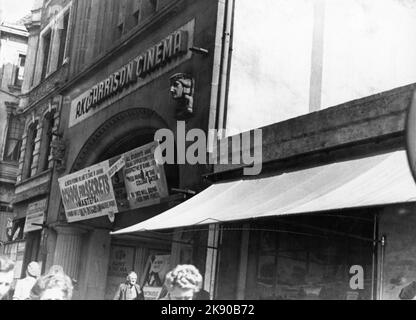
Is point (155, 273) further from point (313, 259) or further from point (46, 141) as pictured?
point (46, 141)

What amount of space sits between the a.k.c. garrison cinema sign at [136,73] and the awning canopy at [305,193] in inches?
153

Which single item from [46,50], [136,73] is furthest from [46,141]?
[136,73]

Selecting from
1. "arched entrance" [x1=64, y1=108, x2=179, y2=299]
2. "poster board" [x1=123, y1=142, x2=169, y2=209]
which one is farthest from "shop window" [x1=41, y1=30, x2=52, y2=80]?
"poster board" [x1=123, y1=142, x2=169, y2=209]

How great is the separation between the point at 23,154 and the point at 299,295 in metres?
14.4

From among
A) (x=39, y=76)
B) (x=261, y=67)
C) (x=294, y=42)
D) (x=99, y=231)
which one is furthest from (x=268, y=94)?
(x=39, y=76)

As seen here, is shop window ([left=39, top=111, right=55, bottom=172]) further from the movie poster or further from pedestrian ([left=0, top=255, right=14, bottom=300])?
pedestrian ([left=0, top=255, right=14, bottom=300])

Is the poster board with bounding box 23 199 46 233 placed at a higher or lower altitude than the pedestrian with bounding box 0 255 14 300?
higher

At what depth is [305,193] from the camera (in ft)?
27.1

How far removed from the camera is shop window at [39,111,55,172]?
20.1 metres

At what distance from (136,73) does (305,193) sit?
25.7ft

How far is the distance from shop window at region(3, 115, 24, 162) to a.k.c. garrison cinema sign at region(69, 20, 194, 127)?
4.13 m

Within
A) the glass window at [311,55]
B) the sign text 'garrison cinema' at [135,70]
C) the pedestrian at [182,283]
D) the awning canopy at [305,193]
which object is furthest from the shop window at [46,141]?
the pedestrian at [182,283]

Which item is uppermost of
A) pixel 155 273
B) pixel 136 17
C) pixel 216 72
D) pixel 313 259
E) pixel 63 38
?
pixel 63 38

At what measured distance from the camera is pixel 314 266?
9.54 meters
